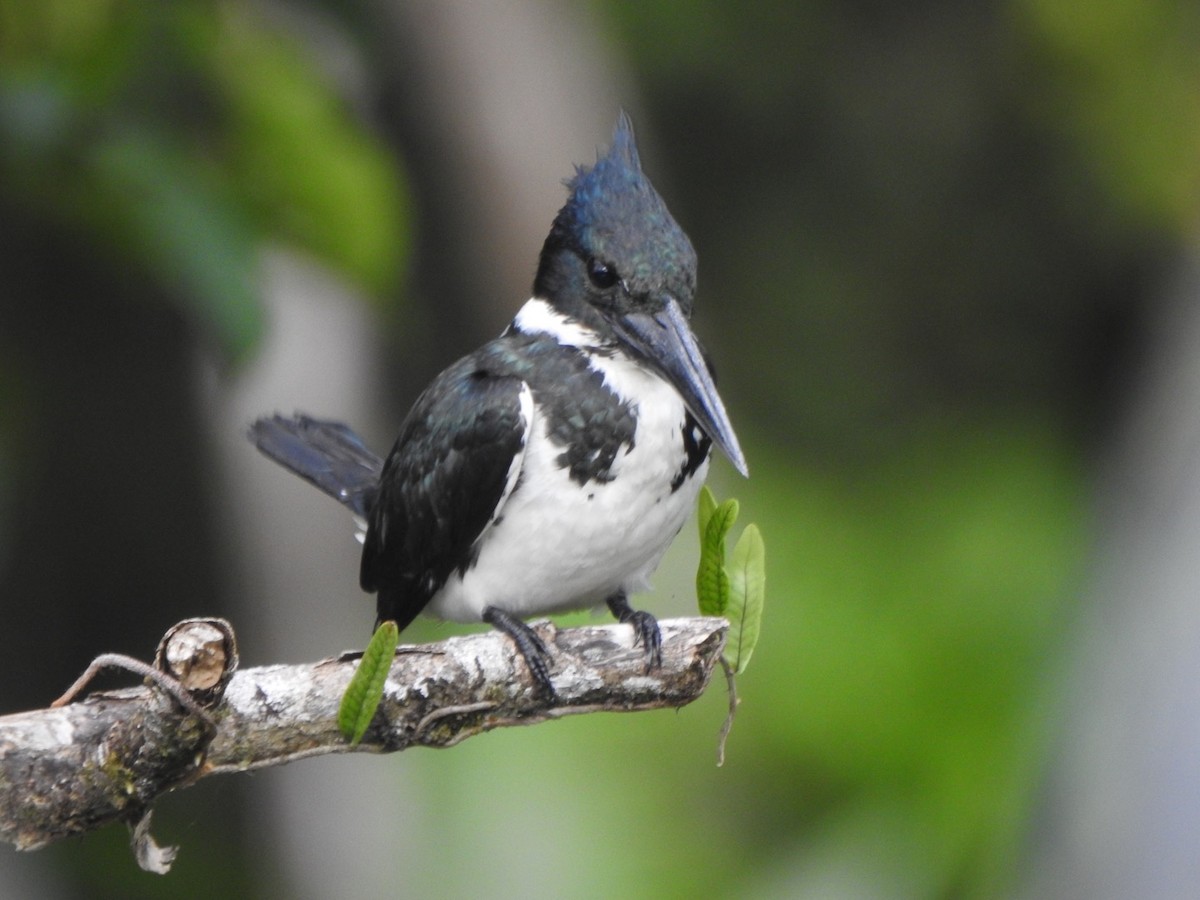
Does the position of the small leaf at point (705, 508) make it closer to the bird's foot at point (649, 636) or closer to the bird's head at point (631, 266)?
the bird's foot at point (649, 636)

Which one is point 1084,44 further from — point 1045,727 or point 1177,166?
point 1045,727

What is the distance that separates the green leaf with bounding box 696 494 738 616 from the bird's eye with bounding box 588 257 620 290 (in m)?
0.64

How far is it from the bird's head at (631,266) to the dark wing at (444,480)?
0.19 metres

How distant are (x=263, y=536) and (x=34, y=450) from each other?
0.67 metres

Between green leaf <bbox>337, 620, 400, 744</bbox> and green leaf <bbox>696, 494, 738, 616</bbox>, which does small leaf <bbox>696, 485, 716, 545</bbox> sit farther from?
green leaf <bbox>337, 620, 400, 744</bbox>

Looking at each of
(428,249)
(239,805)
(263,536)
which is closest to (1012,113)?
(428,249)

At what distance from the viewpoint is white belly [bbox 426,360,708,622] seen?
239cm

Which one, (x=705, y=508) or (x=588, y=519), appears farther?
(x=588, y=519)

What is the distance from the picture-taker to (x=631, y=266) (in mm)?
2420

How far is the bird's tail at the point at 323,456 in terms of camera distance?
9.95ft

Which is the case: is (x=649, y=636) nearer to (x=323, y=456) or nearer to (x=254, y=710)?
(x=254, y=710)

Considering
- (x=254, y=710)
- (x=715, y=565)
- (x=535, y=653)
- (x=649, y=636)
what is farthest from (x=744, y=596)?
(x=254, y=710)

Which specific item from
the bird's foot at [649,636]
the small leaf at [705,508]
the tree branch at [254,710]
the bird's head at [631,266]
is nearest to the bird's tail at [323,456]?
the bird's head at [631,266]

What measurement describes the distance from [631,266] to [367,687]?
94 cm
